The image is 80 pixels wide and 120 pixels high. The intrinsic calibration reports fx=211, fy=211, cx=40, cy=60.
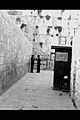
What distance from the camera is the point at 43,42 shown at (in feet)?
59.1

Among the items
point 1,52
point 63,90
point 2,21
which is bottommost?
point 63,90

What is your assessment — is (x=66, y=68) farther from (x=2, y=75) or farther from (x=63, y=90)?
(x=2, y=75)

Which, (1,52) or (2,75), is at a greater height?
(1,52)

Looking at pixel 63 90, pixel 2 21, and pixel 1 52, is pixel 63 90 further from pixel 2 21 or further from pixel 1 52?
pixel 2 21
